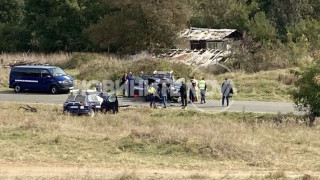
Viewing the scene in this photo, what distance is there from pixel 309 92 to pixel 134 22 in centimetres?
3031

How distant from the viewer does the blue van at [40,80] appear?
33969mm

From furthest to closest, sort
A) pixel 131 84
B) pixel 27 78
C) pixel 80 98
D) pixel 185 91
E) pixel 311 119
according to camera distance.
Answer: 1. pixel 27 78
2. pixel 131 84
3. pixel 185 91
4. pixel 80 98
5. pixel 311 119

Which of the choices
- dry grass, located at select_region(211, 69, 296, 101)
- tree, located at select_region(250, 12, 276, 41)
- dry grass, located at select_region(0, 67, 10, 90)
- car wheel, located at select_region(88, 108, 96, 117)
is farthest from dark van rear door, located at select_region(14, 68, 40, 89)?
tree, located at select_region(250, 12, 276, 41)

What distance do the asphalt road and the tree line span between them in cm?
1912

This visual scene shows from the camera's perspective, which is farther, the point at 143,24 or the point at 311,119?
the point at 143,24

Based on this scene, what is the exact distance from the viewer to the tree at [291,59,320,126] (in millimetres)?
24031

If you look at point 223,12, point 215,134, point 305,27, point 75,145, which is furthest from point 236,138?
point 223,12

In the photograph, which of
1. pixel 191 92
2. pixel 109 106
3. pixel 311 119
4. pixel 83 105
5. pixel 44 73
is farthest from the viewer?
pixel 44 73

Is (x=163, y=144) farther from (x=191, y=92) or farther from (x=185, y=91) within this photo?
(x=191, y=92)

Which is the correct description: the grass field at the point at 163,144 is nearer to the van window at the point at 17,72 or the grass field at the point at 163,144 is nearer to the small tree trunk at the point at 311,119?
the small tree trunk at the point at 311,119

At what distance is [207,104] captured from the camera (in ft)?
95.4

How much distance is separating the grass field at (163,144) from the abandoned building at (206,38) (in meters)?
30.6

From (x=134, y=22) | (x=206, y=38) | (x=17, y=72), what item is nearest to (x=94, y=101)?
(x=17, y=72)

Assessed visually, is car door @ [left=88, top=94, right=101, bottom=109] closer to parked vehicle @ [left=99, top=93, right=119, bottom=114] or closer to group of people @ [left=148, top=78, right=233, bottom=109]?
parked vehicle @ [left=99, top=93, right=119, bottom=114]
